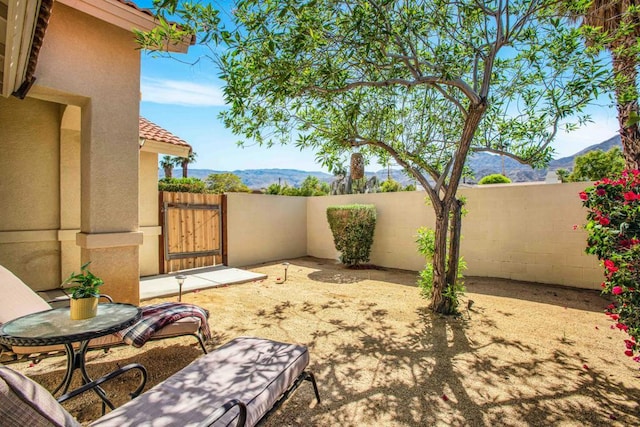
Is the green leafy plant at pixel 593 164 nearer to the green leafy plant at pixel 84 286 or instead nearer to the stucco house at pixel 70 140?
the stucco house at pixel 70 140

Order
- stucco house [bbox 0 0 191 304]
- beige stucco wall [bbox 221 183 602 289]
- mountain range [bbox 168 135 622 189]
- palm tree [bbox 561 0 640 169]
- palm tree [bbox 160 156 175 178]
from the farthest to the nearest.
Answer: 1. palm tree [bbox 160 156 175 178]
2. mountain range [bbox 168 135 622 189]
3. beige stucco wall [bbox 221 183 602 289]
4. palm tree [bbox 561 0 640 169]
5. stucco house [bbox 0 0 191 304]

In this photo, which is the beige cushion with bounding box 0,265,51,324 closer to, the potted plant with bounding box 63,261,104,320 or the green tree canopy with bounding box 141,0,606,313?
the potted plant with bounding box 63,261,104,320

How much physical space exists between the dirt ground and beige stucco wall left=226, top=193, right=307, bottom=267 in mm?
3339

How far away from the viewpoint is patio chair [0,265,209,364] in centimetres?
302

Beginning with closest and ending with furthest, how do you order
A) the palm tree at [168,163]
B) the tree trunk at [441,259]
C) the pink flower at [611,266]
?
the pink flower at [611,266] < the tree trunk at [441,259] < the palm tree at [168,163]

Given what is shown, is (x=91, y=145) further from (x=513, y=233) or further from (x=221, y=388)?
(x=513, y=233)

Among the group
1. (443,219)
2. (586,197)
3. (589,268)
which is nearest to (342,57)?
(443,219)

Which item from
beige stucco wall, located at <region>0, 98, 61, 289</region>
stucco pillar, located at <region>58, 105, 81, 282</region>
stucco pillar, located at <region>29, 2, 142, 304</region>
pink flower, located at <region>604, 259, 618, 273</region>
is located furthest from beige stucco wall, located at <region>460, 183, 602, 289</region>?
beige stucco wall, located at <region>0, 98, 61, 289</region>

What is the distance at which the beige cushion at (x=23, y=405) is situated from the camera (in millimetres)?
1211

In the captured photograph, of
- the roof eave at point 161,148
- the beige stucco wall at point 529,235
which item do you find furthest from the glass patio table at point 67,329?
the beige stucco wall at point 529,235

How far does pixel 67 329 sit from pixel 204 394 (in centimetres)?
134

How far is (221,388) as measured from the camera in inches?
90.2

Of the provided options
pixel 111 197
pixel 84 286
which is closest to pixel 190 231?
pixel 111 197

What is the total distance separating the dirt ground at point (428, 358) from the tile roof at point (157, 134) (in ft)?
12.0
